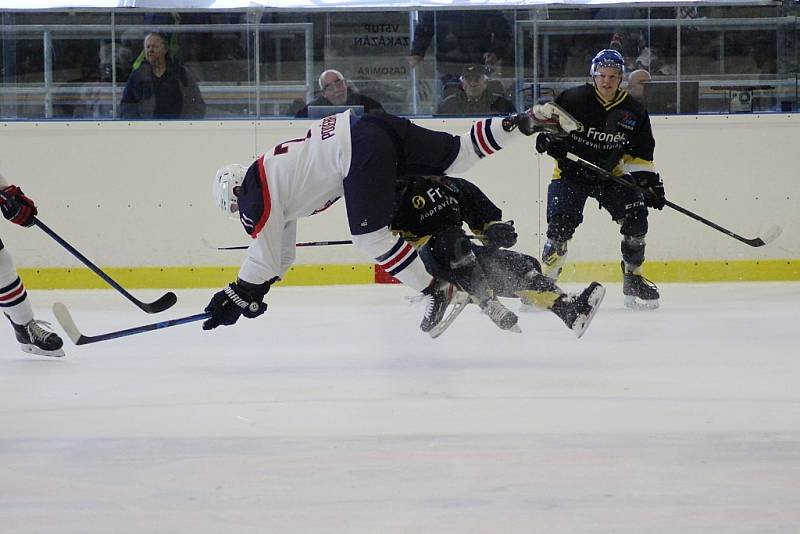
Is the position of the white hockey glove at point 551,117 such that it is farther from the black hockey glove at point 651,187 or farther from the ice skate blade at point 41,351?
the ice skate blade at point 41,351

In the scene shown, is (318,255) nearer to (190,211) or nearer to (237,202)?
(190,211)

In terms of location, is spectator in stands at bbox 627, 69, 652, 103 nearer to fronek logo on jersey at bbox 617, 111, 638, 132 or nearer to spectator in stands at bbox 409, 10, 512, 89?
spectator in stands at bbox 409, 10, 512, 89

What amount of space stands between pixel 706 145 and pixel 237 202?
10.4 ft

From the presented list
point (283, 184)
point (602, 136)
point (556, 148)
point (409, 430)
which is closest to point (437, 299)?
point (283, 184)

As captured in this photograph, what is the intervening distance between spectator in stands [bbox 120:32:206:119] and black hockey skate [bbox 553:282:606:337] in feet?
10.4

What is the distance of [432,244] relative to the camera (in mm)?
3996

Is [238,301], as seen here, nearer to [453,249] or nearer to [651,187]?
[453,249]

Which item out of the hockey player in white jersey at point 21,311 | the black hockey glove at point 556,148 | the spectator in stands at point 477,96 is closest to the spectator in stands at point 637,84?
the spectator in stands at point 477,96

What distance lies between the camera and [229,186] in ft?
12.9

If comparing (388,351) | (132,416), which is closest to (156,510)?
(132,416)

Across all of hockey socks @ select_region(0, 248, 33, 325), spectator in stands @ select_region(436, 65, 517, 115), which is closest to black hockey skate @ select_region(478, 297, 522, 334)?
hockey socks @ select_region(0, 248, 33, 325)

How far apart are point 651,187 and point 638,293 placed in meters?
0.46

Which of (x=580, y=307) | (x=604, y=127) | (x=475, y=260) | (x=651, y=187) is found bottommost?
(x=580, y=307)

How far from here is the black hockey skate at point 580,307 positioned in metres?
3.77
